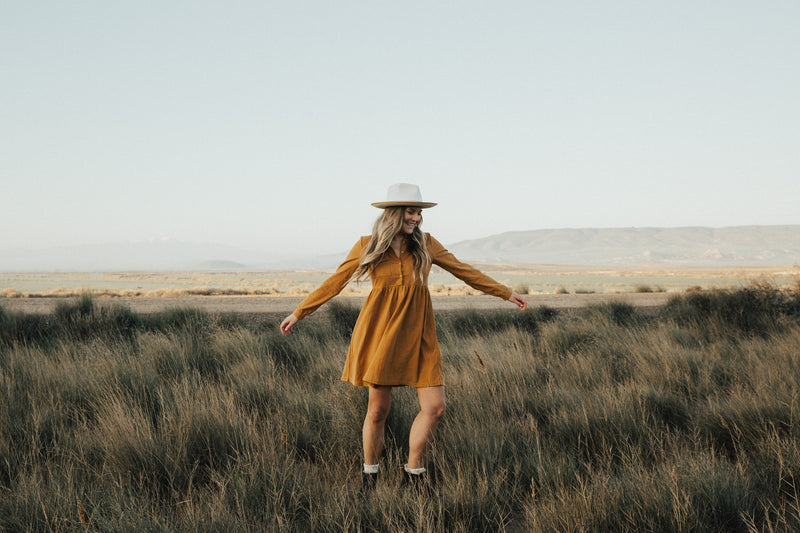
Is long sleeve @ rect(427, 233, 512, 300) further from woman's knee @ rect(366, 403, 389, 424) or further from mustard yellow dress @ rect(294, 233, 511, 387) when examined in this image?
woman's knee @ rect(366, 403, 389, 424)

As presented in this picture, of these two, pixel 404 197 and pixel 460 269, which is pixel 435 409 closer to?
pixel 460 269

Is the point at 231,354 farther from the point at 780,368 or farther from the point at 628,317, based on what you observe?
the point at 628,317

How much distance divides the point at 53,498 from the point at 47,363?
13.1 feet

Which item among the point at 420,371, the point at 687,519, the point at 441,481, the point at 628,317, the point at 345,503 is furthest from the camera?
the point at 628,317

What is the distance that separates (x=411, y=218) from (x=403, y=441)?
1.94 metres

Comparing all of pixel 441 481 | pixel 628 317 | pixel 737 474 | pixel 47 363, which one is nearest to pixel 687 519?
pixel 737 474

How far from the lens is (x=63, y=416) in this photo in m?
5.05

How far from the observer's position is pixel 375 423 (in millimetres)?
3756

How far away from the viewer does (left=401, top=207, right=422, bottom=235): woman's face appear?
3.68m

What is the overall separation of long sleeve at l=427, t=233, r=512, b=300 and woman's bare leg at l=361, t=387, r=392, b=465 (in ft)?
3.04

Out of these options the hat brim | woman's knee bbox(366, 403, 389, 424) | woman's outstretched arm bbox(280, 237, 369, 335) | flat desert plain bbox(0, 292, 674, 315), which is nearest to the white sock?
woman's knee bbox(366, 403, 389, 424)

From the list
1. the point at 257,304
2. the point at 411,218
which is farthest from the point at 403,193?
the point at 257,304

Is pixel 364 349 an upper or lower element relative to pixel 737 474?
upper

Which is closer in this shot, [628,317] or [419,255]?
[419,255]
